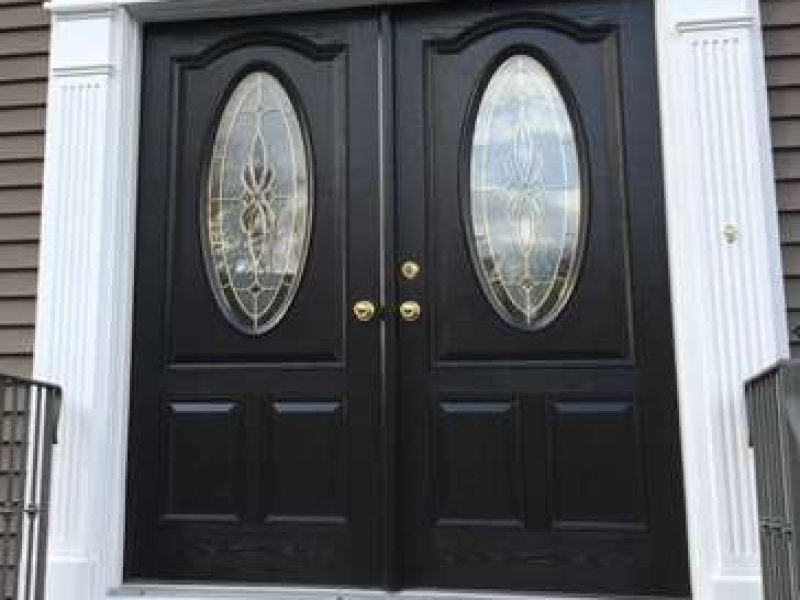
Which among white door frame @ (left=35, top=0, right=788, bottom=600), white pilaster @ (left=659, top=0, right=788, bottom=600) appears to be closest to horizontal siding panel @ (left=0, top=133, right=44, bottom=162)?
white door frame @ (left=35, top=0, right=788, bottom=600)

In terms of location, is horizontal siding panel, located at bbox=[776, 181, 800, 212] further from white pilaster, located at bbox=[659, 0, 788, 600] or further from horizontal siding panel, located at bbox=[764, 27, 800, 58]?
horizontal siding panel, located at bbox=[764, 27, 800, 58]

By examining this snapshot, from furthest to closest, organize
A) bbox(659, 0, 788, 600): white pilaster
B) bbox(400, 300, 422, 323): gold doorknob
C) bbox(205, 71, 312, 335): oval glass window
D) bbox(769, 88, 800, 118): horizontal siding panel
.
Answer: bbox(205, 71, 312, 335): oval glass window, bbox(400, 300, 422, 323): gold doorknob, bbox(769, 88, 800, 118): horizontal siding panel, bbox(659, 0, 788, 600): white pilaster

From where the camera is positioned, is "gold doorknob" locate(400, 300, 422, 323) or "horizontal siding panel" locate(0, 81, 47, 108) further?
"horizontal siding panel" locate(0, 81, 47, 108)

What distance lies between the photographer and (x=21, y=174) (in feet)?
11.2

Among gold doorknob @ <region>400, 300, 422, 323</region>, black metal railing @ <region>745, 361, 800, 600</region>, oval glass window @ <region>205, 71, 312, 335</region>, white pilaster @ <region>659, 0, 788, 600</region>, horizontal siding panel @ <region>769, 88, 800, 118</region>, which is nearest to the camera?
black metal railing @ <region>745, 361, 800, 600</region>

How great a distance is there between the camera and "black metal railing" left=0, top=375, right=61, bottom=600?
284 centimetres

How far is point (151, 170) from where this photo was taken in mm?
3385

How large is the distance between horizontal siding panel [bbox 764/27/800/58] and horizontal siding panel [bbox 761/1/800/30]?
2cm

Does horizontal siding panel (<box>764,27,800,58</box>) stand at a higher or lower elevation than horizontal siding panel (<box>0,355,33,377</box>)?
higher

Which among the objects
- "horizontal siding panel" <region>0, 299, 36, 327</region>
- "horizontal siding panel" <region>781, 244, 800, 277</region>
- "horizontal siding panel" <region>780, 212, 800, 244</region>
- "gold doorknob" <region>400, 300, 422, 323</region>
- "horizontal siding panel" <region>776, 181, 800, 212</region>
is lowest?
"gold doorknob" <region>400, 300, 422, 323</region>

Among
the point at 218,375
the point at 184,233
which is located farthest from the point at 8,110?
the point at 218,375

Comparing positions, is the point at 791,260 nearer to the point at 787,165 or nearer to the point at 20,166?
the point at 787,165

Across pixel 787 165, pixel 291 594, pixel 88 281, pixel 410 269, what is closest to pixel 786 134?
pixel 787 165

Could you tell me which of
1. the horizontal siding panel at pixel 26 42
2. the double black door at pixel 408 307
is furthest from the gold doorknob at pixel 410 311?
the horizontal siding panel at pixel 26 42
